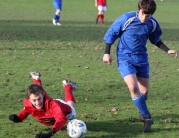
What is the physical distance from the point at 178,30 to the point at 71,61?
10.1 metres

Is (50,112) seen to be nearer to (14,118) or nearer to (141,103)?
(14,118)

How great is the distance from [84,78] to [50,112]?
4223 mm

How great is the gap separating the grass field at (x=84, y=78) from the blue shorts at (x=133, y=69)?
76cm

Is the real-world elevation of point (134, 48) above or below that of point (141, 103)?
above

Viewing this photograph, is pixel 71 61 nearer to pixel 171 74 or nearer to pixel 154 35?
pixel 171 74

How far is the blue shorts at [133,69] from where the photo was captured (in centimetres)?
700

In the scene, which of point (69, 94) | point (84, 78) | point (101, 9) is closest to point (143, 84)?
point (69, 94)

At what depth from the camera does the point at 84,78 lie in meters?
10.8

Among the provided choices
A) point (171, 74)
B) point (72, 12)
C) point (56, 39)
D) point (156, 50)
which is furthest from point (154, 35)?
point (72, 12)

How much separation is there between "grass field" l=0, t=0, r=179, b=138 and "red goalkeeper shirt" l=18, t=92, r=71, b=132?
0.24 metres

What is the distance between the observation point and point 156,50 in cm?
1537

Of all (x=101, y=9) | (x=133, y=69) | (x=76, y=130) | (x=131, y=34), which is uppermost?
(x=101, y=9)

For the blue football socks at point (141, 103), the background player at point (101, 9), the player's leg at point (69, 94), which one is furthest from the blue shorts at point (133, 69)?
the background player at point (101, 9)

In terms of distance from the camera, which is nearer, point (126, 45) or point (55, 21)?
point (126, 45)
